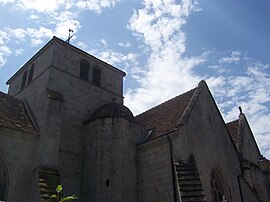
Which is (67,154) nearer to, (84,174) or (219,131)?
(84,174)

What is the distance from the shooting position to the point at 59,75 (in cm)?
1853

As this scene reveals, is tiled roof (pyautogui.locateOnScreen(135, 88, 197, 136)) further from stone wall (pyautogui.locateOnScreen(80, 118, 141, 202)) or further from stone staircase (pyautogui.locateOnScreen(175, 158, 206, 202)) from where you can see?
stone staircase (pyautogui.locateOnScreen(175, 158, 206, 202))

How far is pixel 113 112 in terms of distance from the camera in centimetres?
1716

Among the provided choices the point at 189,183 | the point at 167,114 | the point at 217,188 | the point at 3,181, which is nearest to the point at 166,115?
the point at 167,114

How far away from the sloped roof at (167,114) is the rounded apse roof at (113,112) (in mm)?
1713

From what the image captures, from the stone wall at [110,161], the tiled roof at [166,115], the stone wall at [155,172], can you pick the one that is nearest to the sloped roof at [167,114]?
the tiled roof at [166,115]

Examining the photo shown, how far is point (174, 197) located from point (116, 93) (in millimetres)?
9937

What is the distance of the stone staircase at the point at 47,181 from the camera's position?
13.0 meters

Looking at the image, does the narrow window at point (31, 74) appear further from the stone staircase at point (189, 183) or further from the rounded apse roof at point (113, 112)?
the stone staircase at point (189, 183)

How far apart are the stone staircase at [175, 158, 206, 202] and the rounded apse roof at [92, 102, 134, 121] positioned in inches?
195

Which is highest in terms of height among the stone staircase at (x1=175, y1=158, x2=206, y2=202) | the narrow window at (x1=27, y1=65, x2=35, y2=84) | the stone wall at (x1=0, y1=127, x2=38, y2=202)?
the narrow window at (x1=27, y1=65, x2=35, y2=84)

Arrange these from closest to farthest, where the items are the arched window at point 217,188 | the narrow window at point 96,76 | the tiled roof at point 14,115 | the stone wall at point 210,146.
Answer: the stone wall at point 210,146, the tiled roof at point 14,115, the arched window at point 217,188, the narrow window at point 96,76

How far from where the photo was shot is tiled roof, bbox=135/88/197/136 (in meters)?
16.6

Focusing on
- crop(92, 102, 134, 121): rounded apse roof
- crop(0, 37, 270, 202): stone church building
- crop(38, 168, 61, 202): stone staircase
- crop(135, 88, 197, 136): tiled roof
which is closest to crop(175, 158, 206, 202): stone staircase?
crop(0, 37, 270, 202): stone church building
